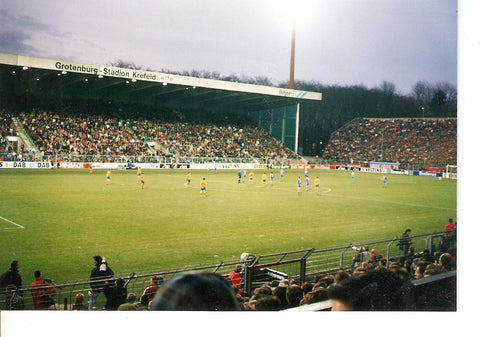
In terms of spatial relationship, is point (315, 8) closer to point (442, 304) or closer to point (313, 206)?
point (442, 304)

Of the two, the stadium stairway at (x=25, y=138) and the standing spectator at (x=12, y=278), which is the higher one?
the stadium stairway at (x=25, y=138)

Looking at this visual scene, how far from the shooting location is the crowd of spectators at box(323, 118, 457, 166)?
57.2 feet

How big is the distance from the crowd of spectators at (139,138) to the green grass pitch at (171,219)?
4.89 feet

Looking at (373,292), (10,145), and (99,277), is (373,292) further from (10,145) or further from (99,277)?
(10,145)

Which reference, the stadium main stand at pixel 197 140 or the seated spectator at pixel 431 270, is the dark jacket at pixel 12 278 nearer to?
the seated spectator at pixel 431 270

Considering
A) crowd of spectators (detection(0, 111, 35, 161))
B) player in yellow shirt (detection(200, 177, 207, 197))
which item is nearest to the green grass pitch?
player in yellow shirt (detection(200, 177, 207, 197))

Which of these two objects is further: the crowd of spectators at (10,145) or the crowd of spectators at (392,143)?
the crowd of spectators at (392,143)

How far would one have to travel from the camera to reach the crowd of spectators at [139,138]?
17609mm

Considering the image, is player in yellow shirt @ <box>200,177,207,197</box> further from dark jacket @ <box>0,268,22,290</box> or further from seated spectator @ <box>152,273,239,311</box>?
seated spectator @ <box>152,273,239,311</box>

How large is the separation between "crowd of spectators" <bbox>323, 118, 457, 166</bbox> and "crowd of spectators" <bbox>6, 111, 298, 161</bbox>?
12.4 ft

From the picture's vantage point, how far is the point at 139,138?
2022 cm

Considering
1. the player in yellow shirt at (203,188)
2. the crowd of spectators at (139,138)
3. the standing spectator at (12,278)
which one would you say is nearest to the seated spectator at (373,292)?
the standing spectator at (12,278)
